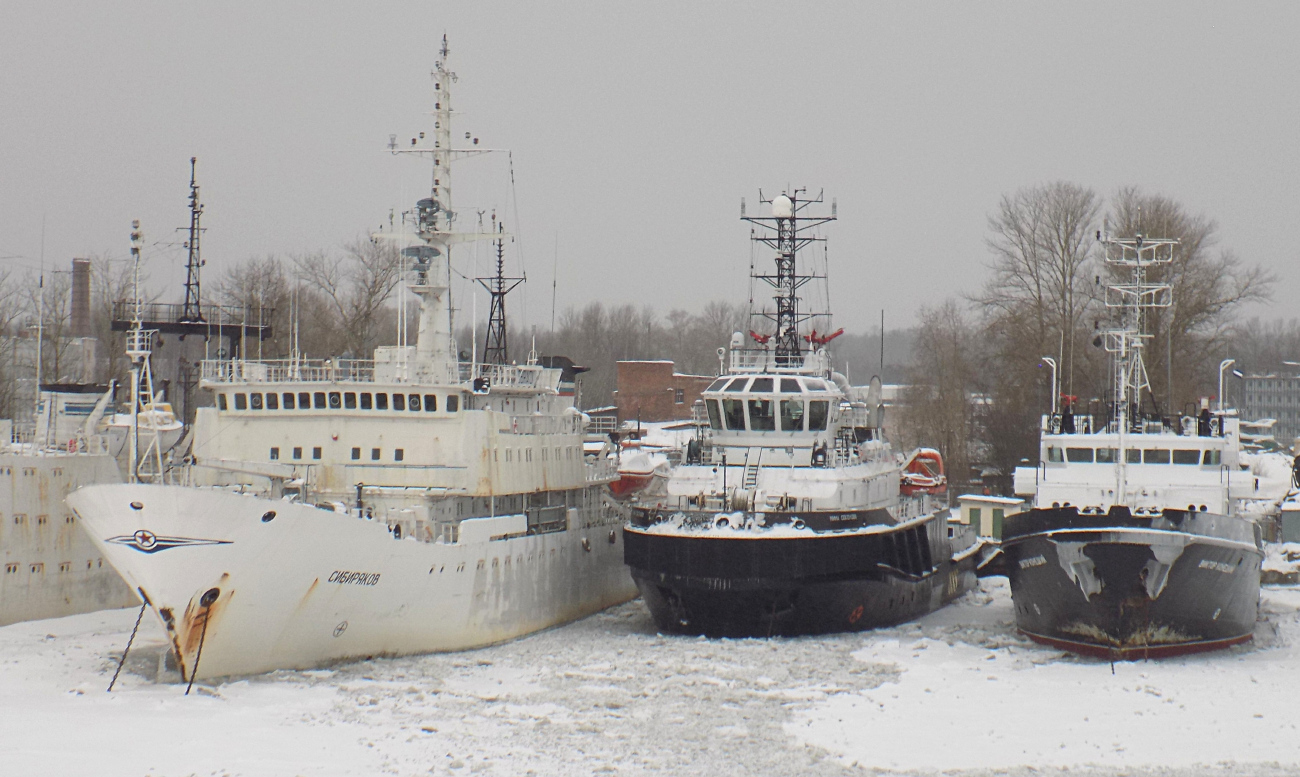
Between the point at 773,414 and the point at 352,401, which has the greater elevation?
the point at 352,401

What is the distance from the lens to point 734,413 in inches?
1014

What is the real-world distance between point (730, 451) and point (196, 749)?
13440mm

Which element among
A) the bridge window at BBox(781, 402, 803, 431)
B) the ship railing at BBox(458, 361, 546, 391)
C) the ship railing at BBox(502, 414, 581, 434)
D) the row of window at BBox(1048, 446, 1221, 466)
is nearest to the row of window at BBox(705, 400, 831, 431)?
the bridge window at BBox(781, 402, 803, 431)

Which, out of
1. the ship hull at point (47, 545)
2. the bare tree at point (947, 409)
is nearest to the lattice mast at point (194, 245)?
the ship hull at point (47, 545)

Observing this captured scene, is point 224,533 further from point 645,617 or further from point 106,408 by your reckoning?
point 106,408

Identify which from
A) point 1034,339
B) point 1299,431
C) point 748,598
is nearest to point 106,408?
point 748,598

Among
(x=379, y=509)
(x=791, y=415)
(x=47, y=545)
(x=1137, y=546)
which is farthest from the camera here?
(x=791, y=415)

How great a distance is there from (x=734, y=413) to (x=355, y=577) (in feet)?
31.4

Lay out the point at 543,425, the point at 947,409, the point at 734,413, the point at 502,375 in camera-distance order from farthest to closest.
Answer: the point at 947,409
the point at 734,413
the point at 543,425
the point at 502,375

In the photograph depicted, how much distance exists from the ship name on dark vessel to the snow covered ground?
1.37 metres

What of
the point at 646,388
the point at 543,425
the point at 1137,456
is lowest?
the point at 1137,456

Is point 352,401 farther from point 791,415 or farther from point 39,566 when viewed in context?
point 791,415

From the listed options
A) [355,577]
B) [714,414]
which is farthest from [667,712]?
[714,414]

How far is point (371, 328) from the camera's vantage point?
172 feet
